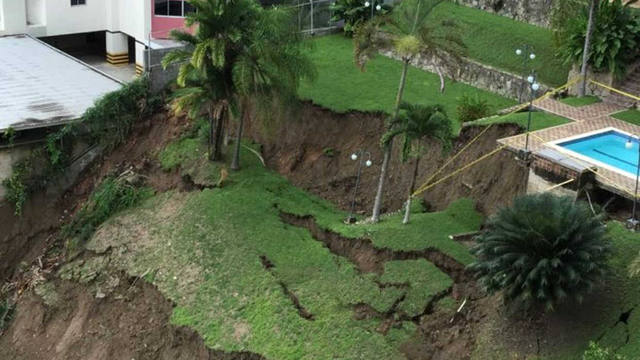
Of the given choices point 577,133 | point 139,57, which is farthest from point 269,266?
point 139,57

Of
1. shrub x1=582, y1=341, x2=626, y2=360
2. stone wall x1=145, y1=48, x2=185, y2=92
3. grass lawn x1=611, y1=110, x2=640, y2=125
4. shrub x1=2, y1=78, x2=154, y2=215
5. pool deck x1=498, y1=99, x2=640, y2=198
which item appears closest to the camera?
shrub x1=582, y1=341, x2=626, y2=360

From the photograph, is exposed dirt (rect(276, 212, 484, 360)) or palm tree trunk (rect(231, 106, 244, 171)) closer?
exposed dirt (rect(276, 212, 484, 360))

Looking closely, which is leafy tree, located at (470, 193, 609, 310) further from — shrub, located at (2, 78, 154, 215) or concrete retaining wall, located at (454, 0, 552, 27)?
shrub, located at (2, 78, 154, 215)

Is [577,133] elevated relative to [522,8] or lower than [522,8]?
lower

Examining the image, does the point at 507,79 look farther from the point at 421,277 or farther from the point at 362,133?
the point at 421,277

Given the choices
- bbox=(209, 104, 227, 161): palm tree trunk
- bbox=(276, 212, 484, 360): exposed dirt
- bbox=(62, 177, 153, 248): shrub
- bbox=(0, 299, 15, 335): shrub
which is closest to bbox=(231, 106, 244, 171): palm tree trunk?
bbox=(209, 104, 227, 161): palm tree trunk

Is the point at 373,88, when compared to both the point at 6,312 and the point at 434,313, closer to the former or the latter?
the point at 434,313

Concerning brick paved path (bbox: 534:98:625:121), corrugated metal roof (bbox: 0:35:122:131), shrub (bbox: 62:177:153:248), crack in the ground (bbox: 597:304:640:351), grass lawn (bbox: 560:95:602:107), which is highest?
grass lawn (bbox: 560:95:602:107)

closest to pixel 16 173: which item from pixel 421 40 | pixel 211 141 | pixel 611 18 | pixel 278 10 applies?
pixel 211 141
